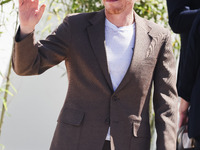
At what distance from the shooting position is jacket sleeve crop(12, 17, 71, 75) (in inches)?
84.1

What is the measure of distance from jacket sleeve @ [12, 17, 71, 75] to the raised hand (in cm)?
3

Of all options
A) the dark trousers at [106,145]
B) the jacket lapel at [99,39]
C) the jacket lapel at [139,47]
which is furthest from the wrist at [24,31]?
the dark trousers at [106,145]

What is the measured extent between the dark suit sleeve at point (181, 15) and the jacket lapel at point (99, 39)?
0.49m

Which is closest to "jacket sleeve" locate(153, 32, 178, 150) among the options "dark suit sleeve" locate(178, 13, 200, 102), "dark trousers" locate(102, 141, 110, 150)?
"dark suit sleeve" locate(178, 13, 200, 102)

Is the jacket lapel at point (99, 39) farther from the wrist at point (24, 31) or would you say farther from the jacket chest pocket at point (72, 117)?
the wrist at point (24, 31)

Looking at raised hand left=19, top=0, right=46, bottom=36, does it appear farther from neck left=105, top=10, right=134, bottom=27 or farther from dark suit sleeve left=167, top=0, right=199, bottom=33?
dark suit sleeve left=167, top=0, right=199, bottom=33

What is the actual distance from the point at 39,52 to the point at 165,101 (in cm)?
64

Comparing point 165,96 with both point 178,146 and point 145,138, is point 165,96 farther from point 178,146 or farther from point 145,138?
point 178,146

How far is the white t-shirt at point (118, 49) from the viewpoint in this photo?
239 cm

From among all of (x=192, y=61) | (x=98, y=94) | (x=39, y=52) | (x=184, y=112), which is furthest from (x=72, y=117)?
(x=184, y=112)

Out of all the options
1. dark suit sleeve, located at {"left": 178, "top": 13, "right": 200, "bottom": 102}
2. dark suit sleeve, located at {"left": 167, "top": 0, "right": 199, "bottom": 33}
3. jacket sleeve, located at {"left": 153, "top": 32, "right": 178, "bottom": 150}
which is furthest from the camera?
dark suit sleeve, located at {"left": 167, "top": 0, "right": 199, "bottom": 33}

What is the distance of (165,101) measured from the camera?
97.2 inches

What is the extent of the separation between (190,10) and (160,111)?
0.62 m

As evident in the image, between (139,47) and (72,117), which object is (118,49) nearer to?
(139,47)
